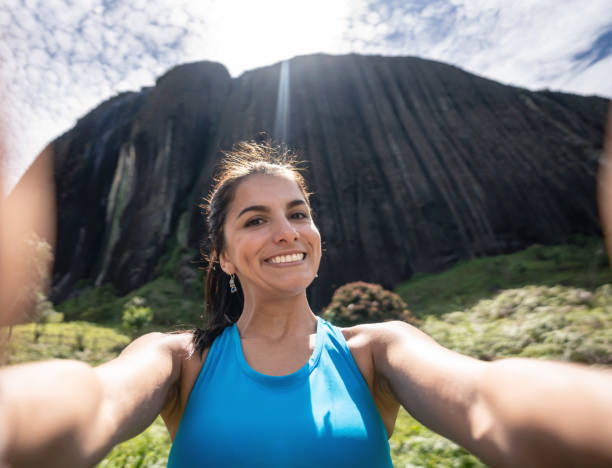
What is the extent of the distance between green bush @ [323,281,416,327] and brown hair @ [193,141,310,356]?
8.06m

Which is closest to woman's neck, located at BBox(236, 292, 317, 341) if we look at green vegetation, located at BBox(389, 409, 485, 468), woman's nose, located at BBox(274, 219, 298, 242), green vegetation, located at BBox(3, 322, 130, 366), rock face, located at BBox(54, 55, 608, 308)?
woman's nose, located at BBox(274, 219, 298, 242)

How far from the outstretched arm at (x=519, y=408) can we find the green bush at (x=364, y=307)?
907 centimetres

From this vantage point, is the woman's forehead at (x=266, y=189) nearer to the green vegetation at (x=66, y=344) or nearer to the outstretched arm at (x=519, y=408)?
the outstretched arm at (x=519, y=408)

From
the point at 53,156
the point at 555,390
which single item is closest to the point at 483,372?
the point at 555,390

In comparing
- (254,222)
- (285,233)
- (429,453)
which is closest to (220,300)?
(254,222)

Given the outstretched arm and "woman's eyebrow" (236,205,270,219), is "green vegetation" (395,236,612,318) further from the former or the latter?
the outstretched arm

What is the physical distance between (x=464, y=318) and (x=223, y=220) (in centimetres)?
1017

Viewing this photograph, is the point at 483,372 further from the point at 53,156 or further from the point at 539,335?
the point at 53,156

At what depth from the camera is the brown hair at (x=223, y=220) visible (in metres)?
2.03

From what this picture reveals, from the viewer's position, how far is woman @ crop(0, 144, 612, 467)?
77 centimetres

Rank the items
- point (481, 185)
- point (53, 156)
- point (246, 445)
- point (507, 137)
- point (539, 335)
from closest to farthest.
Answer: point (246, 445) < point (539, 335) < point (481, 185) < point (507, 137) < point (53, 156)

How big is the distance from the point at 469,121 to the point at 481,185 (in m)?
6.44

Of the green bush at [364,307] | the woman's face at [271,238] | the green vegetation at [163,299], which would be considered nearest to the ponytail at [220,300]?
the woman's face at [271,238]

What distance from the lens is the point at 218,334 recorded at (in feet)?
5.91
